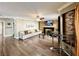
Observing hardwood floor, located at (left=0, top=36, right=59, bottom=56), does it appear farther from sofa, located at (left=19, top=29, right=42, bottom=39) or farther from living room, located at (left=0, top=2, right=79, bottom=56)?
sofa, located at (left=19, top=29, right=42, bottom=39)

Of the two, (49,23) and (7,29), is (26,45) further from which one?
(49,23)

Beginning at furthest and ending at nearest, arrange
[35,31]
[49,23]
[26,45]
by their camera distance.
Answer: [26,45]
[35,31]
[49,23]

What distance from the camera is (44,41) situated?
202 inches

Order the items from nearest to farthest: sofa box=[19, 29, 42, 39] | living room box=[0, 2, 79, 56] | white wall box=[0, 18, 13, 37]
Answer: living room box=[0, 2, 79, 56] < white wall box=[0, 18, 13, 37] < sofa box=[19, 29, 42, 39]

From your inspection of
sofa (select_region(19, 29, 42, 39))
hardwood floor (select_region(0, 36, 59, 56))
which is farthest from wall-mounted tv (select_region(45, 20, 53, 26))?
hardwood floor (select_region(0, 36, 59, 56))

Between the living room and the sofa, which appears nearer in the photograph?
the living room

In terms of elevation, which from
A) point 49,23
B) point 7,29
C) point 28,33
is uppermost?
point 49,23

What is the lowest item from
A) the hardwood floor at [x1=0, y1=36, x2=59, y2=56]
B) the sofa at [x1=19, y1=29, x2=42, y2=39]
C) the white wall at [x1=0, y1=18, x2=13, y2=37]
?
the hardwood floor at [x1=0, y1=36, x2=59, y2=56]

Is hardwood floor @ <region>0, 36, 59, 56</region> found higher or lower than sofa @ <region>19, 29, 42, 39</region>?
lower

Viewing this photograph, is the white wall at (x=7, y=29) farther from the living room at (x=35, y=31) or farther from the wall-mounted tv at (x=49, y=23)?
the wall-mounted tv at (x=49, y=23)

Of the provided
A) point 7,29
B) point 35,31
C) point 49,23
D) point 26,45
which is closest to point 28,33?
point 35,31

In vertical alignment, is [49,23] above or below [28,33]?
above

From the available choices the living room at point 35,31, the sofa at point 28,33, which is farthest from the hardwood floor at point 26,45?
the sofa at point 28,33

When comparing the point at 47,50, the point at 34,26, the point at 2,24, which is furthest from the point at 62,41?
the point at 2,24
